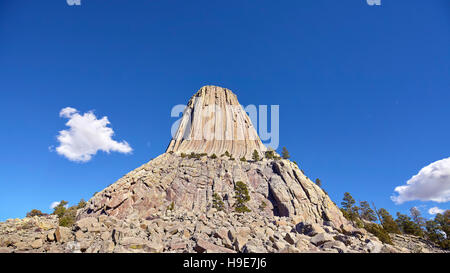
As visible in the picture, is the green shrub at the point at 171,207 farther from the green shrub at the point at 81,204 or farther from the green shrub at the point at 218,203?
the green shrub at the point at 81,204

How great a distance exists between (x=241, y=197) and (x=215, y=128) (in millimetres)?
36296

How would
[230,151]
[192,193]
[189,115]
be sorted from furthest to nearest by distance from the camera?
1. [189,115]
2. [230,151]
3. [192,193]

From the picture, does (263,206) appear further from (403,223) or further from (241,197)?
(403,223)

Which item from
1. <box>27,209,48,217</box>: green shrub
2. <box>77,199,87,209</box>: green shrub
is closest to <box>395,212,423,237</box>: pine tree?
<box>77,199,87,209</box>: green shrub

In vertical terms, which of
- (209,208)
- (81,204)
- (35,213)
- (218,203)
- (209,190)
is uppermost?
(209,190)

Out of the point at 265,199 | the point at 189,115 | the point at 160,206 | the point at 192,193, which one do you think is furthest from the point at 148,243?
the point at 189,115

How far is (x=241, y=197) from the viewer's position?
45.5 metres

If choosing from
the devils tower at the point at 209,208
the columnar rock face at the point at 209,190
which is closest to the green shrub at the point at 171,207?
the devils tower at the point at 209,208

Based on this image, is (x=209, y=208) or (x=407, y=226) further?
(x=407, y=226)

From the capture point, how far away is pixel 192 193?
45156 mm

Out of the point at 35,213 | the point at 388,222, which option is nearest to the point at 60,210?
the point at 35,213
